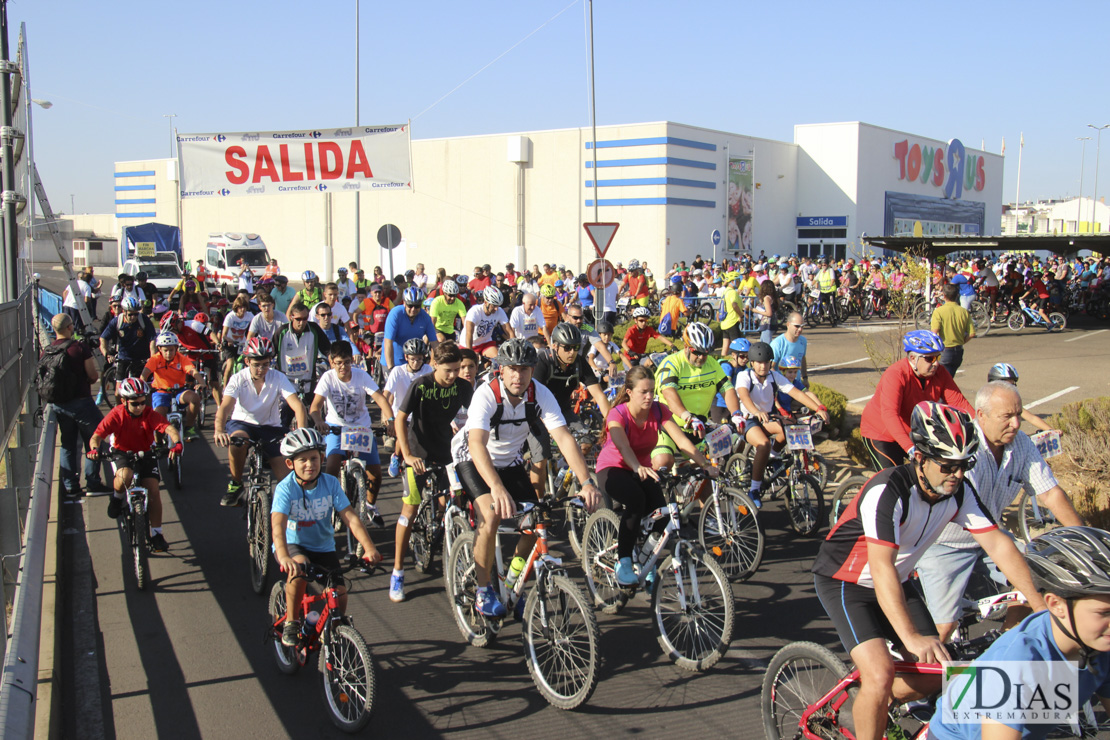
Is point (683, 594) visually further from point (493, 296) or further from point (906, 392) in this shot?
point (493, 296)

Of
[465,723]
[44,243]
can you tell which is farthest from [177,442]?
[44,243]

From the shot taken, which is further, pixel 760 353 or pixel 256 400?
pixel 760 353

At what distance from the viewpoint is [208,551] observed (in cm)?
791

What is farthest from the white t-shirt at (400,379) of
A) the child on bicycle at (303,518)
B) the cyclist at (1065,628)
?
the cyclist at (1065,628)

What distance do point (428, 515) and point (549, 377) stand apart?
225 centimetres

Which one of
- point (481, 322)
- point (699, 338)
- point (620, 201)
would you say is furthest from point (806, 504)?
point (620, 201)

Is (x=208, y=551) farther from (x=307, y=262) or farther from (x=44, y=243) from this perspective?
(x=307, y=262)

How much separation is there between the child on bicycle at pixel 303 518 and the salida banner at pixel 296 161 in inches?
429

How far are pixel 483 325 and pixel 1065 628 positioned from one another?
983 cm

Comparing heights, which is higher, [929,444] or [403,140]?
[403,140]

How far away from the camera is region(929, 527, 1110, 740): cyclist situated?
89.7 inches

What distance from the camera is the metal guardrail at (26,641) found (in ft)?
11.7

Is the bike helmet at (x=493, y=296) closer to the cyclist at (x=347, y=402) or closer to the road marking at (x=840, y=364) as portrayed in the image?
the cyclist at (x=347, y=402)

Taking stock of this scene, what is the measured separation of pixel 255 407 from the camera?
788 cm
